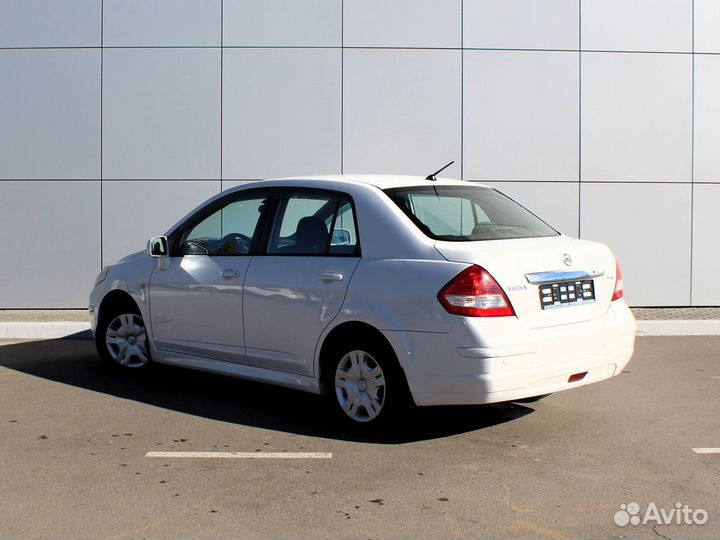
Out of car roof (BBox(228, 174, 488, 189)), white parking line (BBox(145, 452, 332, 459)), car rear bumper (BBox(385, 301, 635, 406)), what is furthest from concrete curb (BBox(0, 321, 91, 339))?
car rear bumper (BBox(385, 301, 635, 406))

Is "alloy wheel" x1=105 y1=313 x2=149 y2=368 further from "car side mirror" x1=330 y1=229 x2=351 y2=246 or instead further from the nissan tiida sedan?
"car side mirror" x1=330 y1=229 x2=351 y2=246

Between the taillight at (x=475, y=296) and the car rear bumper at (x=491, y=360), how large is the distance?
59 mm

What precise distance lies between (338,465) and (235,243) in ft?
7.86

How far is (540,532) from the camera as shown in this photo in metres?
4.56

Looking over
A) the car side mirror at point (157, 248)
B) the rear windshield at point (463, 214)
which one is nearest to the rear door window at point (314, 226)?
the rear windshield at point (463, 214)

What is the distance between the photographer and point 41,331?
37.1 feet

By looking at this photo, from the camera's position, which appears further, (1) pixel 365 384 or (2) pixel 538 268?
(1) pixel 365 384

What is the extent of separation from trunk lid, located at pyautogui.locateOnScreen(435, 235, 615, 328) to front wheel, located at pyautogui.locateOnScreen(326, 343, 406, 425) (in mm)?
792

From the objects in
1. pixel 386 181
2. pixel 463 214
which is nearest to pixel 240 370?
pixel 386 181

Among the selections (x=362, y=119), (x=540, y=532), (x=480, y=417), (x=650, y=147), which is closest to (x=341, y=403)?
(x=480, y=417)

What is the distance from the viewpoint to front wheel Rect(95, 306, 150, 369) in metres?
8.36

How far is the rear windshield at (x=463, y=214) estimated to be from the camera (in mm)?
6453

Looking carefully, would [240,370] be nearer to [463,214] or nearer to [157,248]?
[157,248]

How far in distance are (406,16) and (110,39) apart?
3.99 meters
